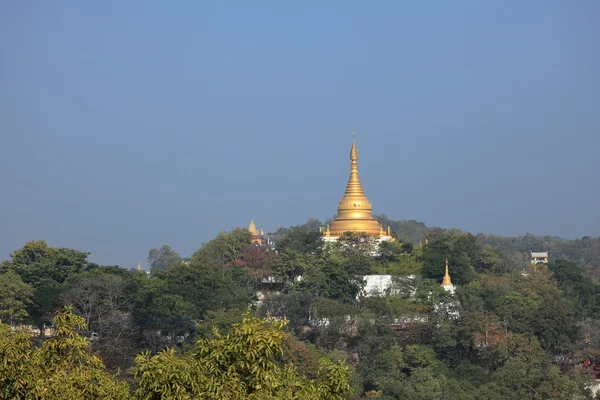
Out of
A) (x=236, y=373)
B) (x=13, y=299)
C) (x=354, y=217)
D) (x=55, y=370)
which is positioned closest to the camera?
(x=236, y=373)

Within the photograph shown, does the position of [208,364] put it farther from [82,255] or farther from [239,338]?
[82,255]

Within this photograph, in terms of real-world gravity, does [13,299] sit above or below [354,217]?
below

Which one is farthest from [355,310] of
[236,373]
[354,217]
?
[236,373]

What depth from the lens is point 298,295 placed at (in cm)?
4325

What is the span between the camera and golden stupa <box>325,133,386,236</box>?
55.2 metres

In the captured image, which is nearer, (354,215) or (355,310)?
(355,310)

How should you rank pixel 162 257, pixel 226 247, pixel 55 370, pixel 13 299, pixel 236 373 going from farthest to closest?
pixel 162 257 → pixel 226 247 → pixel 13 299 → pixel 55 370 → pixel 236 373

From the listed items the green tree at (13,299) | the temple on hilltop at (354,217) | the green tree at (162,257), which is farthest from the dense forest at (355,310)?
the green tree at (162,257)

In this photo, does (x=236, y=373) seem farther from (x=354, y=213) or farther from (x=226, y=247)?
(x=354, y=213)

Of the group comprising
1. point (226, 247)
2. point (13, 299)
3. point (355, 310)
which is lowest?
point (13, 299)

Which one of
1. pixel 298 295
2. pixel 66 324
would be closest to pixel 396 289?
pixel 298 295

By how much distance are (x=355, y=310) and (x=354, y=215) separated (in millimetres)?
14244

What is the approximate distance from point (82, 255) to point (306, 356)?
1461 centimetres

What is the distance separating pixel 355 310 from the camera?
4212 centimetres
